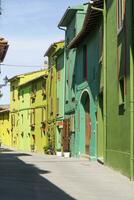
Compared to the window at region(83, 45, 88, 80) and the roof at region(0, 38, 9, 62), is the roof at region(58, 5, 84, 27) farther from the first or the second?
the roof at region(0, 38, 9, 62)

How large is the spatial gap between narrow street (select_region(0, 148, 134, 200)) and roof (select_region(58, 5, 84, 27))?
1589cm

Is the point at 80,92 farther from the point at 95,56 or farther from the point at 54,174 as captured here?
the point at 54,174

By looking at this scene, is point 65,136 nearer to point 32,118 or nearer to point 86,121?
point 86,121

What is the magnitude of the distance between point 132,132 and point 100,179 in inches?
65.8

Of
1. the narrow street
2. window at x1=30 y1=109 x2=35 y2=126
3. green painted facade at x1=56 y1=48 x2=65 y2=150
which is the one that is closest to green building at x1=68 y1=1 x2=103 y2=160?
the narrow street

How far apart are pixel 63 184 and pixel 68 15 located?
22.5 meters

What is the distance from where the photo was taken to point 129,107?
18156 millimetres

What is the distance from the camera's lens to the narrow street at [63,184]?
14.0 meters

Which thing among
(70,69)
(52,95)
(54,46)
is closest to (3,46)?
(70,69)

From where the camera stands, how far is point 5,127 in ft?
258

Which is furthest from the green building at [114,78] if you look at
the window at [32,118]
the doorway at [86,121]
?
the window at [32,118]

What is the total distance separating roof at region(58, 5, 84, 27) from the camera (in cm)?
3612

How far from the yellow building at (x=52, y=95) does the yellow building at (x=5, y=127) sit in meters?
27.1

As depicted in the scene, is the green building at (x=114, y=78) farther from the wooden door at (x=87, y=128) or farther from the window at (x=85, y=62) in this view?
the wooden door at (x=87, y=128)
